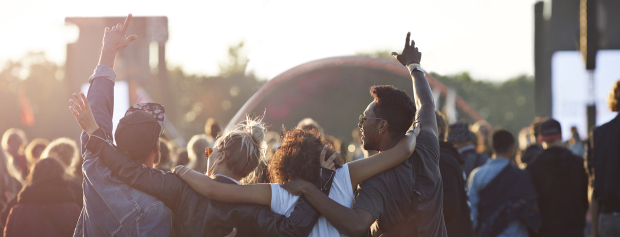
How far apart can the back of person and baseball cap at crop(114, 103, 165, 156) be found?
3.71 feet

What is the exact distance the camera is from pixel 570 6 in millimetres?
10742

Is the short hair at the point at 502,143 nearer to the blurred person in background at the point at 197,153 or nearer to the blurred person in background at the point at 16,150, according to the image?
the blurred person in background at the point at 197,153

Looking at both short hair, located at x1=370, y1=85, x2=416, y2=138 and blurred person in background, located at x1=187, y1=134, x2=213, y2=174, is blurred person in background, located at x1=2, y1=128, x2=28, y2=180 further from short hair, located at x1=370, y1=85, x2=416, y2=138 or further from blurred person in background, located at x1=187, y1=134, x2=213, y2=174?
short hair, located at x1=370, y1=85, x2=416, y2=138

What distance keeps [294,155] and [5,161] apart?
4.30 metres

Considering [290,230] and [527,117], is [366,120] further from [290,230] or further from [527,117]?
[527,117]

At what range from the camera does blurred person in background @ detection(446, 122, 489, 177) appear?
595cm

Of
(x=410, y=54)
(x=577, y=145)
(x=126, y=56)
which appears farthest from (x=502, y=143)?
(x=126, y=56)

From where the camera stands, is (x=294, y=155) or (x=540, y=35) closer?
(x=294, y=155)

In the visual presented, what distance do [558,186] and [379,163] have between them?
411 centimetres

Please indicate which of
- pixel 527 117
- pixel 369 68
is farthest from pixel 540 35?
pixel 527 117

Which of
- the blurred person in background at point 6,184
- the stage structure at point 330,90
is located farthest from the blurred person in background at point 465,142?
the stage structure at point 330,90

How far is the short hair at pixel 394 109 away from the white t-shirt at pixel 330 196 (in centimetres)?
35

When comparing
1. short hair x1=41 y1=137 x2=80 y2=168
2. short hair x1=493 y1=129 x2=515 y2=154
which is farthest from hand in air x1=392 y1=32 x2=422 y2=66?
short hair x1=41 y1=137 x2=80 y2=168

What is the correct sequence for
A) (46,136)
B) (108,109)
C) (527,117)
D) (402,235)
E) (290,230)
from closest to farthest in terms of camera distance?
(290,230), (402,235), (108,109), (46,136), (527,117)
